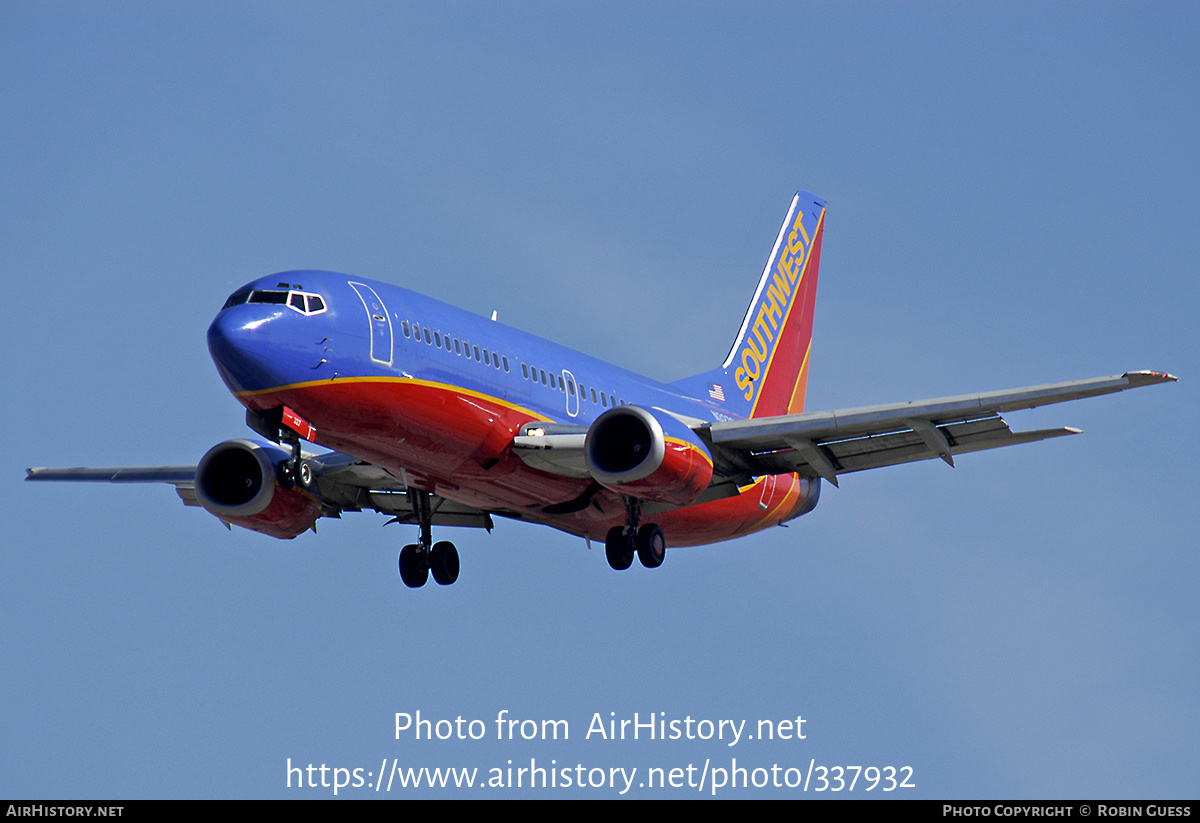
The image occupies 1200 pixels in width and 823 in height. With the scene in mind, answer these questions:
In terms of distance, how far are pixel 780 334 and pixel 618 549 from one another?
15015 millimetres

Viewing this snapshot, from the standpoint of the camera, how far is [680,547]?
3906 cm

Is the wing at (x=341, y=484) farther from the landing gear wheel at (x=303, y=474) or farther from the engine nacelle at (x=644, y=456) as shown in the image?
the engine nacelle at (x=644, y=456)

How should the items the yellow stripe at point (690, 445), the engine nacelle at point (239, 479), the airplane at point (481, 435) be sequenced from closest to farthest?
the airplane at point (481, 435) < the yellow stripe at point (690, 445) < the engine nacelle at point (239, 479)

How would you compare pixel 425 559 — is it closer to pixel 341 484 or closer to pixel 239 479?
pixel 341 484

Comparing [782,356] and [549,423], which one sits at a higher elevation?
[782,356]

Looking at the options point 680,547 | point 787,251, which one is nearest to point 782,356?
point 787,251

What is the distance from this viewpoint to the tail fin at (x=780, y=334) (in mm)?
43688

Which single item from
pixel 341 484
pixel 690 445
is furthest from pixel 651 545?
pixel 341 484

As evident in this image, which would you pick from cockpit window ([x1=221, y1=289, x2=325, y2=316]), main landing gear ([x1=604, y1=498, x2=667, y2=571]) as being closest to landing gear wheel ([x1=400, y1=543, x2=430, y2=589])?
main landing gear ([x1=604, y1=498, x2=667, y2=571])

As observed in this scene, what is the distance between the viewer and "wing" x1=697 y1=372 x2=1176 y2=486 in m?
29.8

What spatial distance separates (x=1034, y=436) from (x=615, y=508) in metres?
9.14

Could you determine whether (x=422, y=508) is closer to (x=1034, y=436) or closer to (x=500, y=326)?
(x=500, y=326)

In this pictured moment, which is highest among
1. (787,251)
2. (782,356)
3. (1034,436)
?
(787,251)

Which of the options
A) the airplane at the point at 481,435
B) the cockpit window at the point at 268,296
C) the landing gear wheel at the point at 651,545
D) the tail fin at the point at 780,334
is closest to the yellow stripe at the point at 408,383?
the airplane at the point at 481,435
